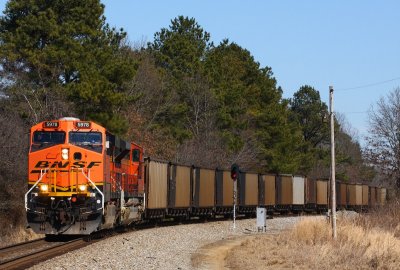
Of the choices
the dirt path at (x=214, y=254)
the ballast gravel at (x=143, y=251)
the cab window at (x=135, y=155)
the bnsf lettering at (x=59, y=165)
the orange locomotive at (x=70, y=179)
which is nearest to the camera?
the ballast gravel at (x=143, y=251)

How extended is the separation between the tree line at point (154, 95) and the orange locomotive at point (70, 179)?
30.9ft

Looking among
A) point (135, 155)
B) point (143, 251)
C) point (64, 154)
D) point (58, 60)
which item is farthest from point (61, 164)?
point (58, 60)

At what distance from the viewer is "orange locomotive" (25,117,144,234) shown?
66.6ft

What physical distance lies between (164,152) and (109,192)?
32535mm

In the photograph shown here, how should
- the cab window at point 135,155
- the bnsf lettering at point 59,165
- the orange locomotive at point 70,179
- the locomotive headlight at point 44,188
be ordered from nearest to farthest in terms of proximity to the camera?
Result: 1. the orange locomotive at point 70,179
2. the locomotive headlight at point 44,188
3. the bnsf lettering at point 59,165
4. the cab window at point 135,155

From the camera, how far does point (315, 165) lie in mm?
84625

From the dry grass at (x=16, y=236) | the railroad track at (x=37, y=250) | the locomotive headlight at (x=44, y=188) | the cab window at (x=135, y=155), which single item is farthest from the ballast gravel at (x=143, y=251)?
the dry grass at (x=16, y=236)

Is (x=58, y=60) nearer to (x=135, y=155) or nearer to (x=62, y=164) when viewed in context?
(x=135, y=155)

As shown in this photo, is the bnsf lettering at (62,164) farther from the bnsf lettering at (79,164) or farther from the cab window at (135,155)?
the cab window at (135,155)

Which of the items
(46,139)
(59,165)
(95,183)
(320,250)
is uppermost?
(46,139)

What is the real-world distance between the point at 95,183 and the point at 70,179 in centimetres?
85

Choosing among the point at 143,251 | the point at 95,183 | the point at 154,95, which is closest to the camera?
the point at 143,251

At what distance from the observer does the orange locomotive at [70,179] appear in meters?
20.3

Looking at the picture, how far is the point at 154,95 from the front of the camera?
191 ft
